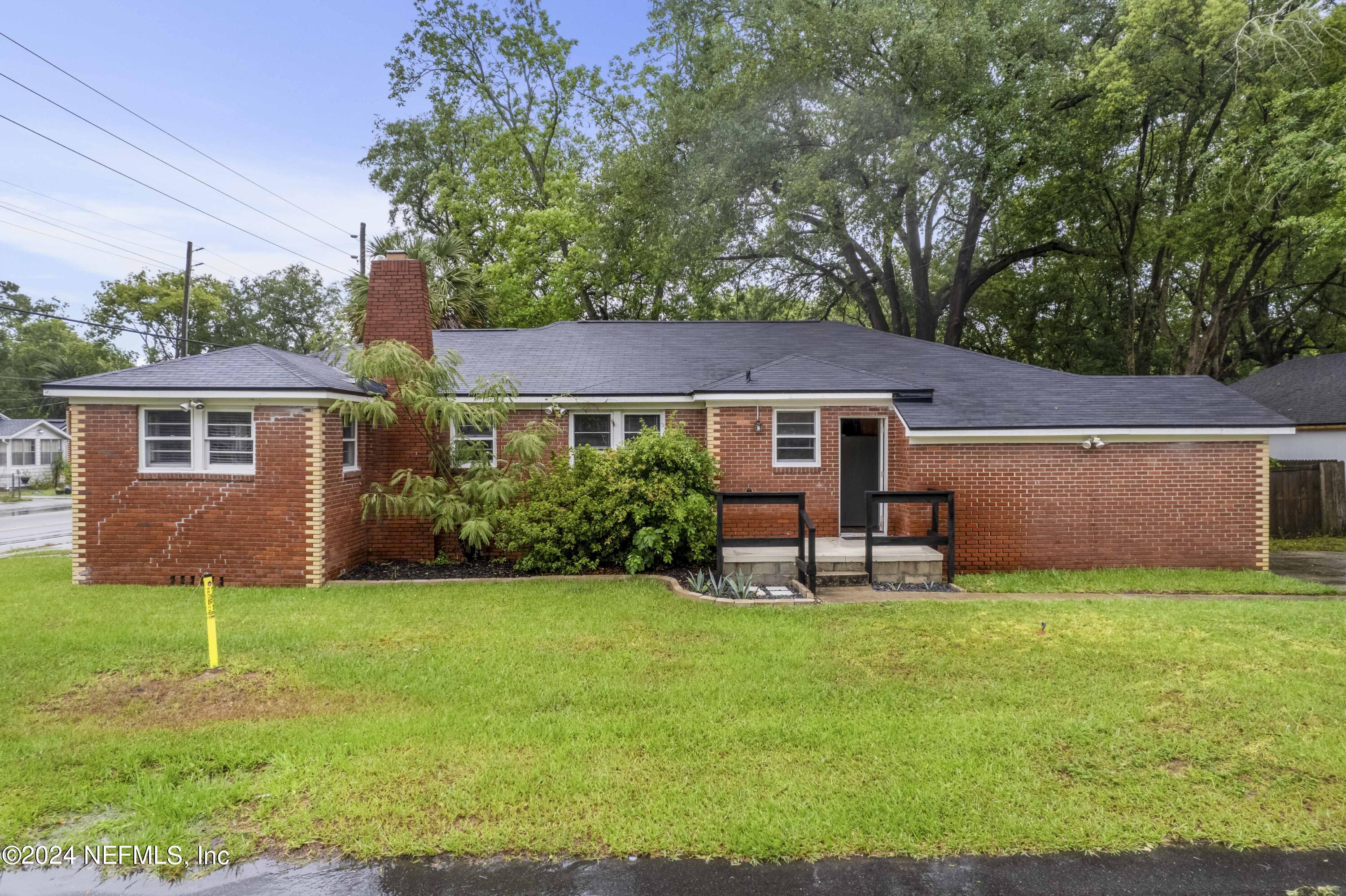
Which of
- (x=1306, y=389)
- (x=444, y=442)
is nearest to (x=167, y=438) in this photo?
(x=444, y=442)

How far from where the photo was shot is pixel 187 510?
1059 cm

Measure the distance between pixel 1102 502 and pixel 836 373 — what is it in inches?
193

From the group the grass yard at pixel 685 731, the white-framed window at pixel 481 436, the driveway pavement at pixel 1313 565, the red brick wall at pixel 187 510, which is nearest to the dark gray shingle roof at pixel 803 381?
the white-framed window at pixel 481 436

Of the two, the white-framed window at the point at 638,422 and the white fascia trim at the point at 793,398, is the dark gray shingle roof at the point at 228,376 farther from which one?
the white fascia trim at the point at 793,398

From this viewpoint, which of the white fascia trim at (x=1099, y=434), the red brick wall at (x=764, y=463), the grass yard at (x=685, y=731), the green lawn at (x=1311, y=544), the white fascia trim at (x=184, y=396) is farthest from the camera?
the green lawn at (x=1311, y=544)

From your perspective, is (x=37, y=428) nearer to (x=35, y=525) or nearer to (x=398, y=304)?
(x=35, y=525)

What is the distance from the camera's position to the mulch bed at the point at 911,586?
9930 millimetres

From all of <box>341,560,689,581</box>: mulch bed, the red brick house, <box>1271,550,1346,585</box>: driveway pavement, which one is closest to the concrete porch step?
the red brick house

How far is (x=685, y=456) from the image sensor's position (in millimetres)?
10930

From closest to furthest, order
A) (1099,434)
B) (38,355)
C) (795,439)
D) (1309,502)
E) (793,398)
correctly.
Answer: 1. (1099,434)
2. (793,398)
3. (795,439)
4. (1309,502)
5. (38,355)

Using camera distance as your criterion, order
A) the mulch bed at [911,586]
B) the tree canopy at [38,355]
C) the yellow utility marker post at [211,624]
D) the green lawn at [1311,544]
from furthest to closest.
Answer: the tree canopy at [38,355] < the green lawn at [1311,544] < the mulch bed at [911,586] < the yellow utility marker post at [211,624]

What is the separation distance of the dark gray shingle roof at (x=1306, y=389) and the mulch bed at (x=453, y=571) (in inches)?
755

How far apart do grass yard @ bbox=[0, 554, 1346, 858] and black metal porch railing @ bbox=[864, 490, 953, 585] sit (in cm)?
183

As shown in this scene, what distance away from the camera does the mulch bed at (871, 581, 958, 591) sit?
9930mm
